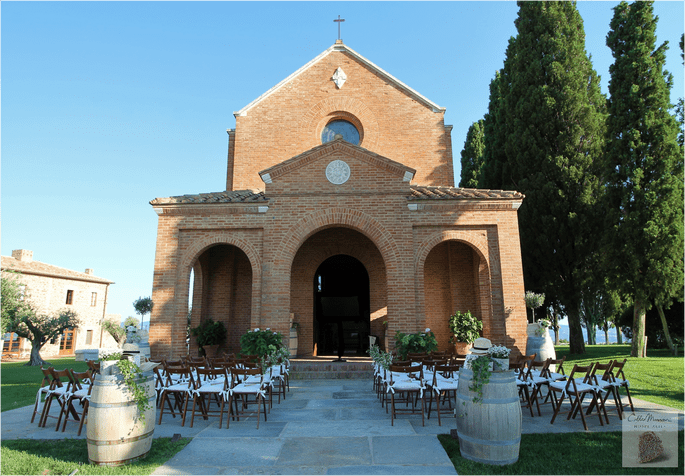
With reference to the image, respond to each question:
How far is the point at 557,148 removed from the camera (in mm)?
16609

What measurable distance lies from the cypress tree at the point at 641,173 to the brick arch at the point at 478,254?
558 cm

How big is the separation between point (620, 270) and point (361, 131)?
1084 centimetres

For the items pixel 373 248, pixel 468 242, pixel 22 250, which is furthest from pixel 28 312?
pixel 468 242

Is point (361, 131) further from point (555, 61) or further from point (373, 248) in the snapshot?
point (555, 61)

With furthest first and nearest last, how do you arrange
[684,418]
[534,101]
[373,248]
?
[534,101] < [373,248] < [684,418]

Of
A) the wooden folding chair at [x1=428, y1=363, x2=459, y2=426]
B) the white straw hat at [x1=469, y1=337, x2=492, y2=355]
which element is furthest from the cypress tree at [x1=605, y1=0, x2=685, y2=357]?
the white straw hat at [x1=469, y1=337, x2=492, y2=355]

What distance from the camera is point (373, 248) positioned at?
14.0m

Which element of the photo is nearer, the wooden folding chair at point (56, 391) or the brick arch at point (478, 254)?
the wooden folding chair at point (56, 391)

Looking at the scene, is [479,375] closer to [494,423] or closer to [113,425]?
[494,423]

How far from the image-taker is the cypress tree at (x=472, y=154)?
23.8m

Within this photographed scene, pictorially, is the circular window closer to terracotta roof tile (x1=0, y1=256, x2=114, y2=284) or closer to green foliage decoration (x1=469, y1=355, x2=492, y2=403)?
green foliage decoration (x1=469, y1=355, x2=492, y2=403)

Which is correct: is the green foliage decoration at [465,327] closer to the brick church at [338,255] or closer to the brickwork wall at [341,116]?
the brick church at [338,255]

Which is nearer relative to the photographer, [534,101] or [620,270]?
[620,270]

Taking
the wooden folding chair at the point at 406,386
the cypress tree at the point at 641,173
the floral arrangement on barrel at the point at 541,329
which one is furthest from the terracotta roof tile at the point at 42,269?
the cypress tree at the point at 641,173
